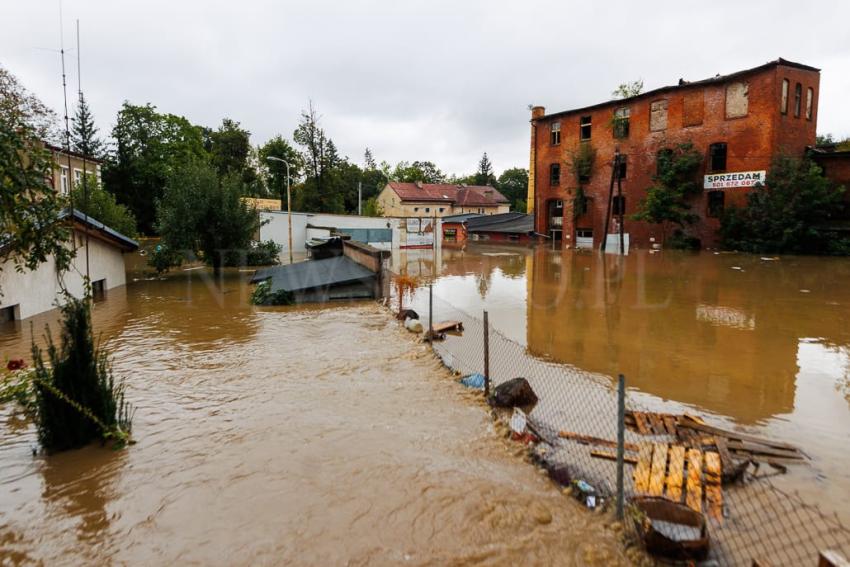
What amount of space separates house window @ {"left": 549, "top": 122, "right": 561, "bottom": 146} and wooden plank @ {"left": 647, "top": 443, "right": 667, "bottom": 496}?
132 ft

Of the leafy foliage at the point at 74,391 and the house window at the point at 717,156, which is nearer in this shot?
the leafy foliage at the point at 74,391

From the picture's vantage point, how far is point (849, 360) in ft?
33.5

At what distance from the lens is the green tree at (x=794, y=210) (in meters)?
27.5

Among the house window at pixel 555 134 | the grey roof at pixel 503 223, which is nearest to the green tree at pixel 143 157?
the grey roof at pixel 503 223

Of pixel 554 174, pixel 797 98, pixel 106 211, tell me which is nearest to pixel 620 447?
pixel 106 211

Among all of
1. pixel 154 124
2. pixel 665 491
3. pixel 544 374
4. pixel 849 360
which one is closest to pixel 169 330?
pixel 544 374

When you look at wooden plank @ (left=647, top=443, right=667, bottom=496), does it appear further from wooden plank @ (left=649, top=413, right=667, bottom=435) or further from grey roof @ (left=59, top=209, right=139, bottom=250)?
grey roof @ (left=59, top=209, right=139, bottom=250)

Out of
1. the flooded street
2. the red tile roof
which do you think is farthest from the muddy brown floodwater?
the red tile roof

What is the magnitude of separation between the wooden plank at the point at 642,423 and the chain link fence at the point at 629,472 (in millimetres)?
110

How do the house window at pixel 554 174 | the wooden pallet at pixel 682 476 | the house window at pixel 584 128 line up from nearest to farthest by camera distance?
the wooden pallet at pixel 682 476 → the house window at pixel 584 128 → the house window at pixel 554 174

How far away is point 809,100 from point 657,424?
34309 millimetres

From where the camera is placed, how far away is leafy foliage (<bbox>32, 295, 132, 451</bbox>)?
5.95m

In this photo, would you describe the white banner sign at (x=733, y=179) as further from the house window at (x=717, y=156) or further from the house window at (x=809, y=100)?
the house window at (x=809, y=100)

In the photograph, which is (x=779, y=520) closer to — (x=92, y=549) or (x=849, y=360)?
(x=92, y=549)
